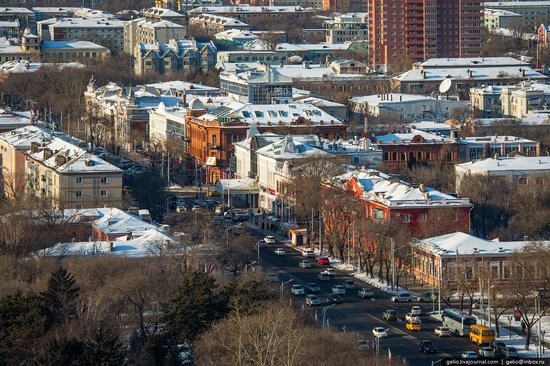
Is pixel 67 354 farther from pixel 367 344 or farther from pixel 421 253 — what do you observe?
pixel 421 253

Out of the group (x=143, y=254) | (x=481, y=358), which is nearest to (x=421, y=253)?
(x=143, y=254)

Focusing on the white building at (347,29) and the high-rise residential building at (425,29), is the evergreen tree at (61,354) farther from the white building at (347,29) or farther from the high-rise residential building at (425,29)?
the white building at (347,29)

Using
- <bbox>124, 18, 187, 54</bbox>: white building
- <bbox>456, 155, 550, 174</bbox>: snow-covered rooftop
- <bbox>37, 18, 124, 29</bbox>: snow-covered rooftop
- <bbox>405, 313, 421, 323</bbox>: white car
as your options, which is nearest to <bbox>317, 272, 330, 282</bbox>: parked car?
<bbox>405, 313, 421, 323</bbox>: white car

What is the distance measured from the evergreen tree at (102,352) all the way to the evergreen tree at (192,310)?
2969 millimetres

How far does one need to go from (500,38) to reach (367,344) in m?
80.3

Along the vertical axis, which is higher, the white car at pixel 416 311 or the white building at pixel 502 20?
the white building at pixel 502 20

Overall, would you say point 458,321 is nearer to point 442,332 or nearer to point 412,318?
point 442,332

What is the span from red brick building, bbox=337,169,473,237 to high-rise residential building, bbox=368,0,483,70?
163 ft

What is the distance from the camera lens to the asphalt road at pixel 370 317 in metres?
39.3

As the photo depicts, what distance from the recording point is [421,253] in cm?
4812

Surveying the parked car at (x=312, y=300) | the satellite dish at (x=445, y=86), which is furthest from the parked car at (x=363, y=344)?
the satellite dish at (x=445, y=86)

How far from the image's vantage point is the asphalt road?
3934 cm

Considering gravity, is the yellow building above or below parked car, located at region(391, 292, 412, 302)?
above

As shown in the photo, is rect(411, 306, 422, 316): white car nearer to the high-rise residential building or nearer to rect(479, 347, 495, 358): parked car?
rect(479, 347, 495, 358): parked car
